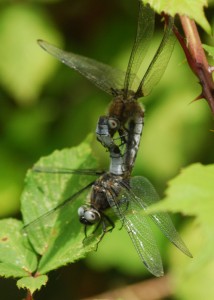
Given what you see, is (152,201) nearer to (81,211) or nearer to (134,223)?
(134,223)

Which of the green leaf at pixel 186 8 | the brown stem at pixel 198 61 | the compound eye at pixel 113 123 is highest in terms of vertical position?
the green leaf at pixel 186 8

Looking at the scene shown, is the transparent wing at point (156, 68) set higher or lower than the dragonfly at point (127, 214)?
higher

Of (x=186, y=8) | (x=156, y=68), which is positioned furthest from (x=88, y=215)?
(x=186, y=8)

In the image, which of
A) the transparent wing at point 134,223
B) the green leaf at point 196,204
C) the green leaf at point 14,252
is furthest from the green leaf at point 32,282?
the green leaf at point 196,204

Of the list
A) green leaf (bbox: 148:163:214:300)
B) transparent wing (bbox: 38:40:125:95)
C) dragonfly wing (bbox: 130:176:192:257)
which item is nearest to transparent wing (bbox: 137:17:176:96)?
transparent wing (bbox: 38:40:125:95)

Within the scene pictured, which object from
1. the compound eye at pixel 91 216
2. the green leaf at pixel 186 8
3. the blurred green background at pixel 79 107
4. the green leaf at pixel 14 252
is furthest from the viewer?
the blurred green background at pixel 79 107

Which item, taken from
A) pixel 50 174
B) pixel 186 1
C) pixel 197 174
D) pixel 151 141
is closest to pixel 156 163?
pixel 151 141

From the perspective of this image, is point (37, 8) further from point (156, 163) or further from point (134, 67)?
point (134, 67)

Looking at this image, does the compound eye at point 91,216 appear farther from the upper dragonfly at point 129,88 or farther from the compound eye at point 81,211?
the upper dragonfly at point 129,88
